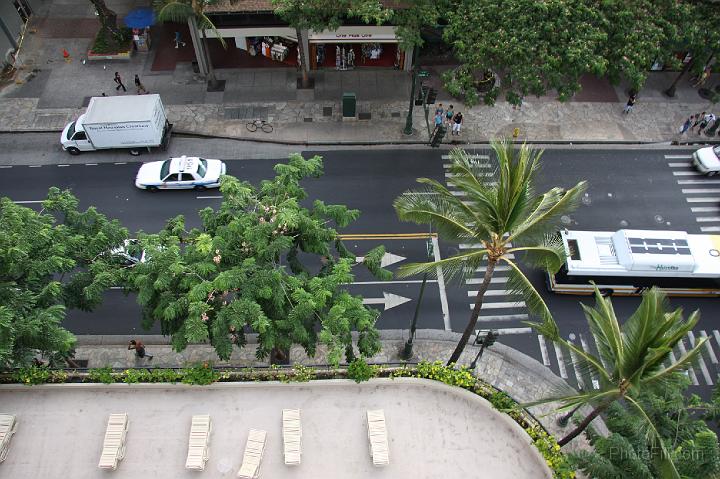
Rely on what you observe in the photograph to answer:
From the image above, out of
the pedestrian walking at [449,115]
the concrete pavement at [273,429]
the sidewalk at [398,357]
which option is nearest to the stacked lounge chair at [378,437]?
the concrete pavement at [273,429]

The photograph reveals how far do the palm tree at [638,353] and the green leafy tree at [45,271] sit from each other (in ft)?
53.9

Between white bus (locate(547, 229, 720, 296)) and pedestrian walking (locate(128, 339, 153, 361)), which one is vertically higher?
white bus (locate(547, 229, 720, 296))

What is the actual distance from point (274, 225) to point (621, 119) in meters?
29.1

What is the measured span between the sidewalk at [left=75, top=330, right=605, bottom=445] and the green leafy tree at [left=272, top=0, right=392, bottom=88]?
1781 cm

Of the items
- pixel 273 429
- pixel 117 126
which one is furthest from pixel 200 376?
Answer: pixel 117 126

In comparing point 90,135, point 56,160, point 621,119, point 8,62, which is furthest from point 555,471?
point 8,62

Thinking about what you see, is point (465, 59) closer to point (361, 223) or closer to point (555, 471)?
point (361, 223)

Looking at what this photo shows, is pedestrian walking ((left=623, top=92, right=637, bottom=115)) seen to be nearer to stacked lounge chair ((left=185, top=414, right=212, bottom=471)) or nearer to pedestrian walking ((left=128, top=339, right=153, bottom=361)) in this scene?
stacked lounge chair ((left=185, top=414, right=212, bottom=471))

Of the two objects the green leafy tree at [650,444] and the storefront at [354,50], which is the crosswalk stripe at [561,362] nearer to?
the green leafy tree at [650,444]

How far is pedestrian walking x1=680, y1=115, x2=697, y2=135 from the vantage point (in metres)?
35.7

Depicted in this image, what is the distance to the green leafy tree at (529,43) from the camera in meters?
28.8

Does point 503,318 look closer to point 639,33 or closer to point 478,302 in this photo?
point 478,302

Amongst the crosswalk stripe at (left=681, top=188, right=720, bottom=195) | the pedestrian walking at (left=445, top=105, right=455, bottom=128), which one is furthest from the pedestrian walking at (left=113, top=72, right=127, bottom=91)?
the crosswalk stripe at (left=681, top=188, right=720, bottom=195)

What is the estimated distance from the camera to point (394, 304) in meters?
28.3
